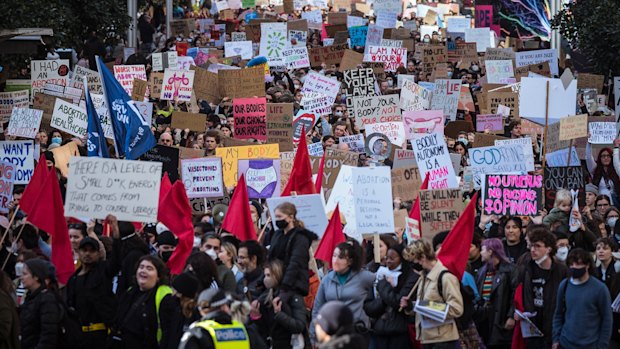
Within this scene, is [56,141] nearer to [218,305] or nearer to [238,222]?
[238,222]

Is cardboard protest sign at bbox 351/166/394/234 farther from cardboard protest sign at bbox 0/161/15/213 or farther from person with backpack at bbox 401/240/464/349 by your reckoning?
cardboard protest sign at bbox 0/161/15/213

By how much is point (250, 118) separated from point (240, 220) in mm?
7695

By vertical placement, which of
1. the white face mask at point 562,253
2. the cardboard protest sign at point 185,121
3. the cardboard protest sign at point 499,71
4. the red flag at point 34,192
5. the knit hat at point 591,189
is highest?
the cardboard protest sign at point 499,71

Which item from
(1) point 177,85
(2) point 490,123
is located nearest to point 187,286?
(2) point 490,123

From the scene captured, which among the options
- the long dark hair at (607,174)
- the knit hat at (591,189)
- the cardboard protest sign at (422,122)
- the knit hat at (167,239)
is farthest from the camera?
the cardboard protest sign at (422,122)

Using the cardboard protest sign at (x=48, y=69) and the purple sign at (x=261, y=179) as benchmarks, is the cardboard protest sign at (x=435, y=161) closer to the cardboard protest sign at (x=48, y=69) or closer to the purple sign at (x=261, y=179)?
the purple sign at (x=261, y=179)

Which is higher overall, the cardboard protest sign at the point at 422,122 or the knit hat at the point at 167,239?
the cardboard protest sign at the point at 422,122

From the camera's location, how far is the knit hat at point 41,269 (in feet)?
36.5

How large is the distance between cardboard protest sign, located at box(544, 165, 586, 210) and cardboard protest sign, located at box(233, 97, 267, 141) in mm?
5043

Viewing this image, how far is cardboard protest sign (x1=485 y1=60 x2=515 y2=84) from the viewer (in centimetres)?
2972

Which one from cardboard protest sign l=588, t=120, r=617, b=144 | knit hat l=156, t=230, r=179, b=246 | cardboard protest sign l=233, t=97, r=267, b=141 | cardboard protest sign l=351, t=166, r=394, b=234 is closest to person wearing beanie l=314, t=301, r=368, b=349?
knit hat l=156, t=230, r=179, b=246

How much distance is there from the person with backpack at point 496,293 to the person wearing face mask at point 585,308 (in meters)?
0.67

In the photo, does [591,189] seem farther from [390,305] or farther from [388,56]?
[388,56]

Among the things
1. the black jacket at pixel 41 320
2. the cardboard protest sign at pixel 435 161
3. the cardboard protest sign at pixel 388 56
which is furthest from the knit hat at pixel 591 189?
the cardboard protest sign at pixel 388 56
